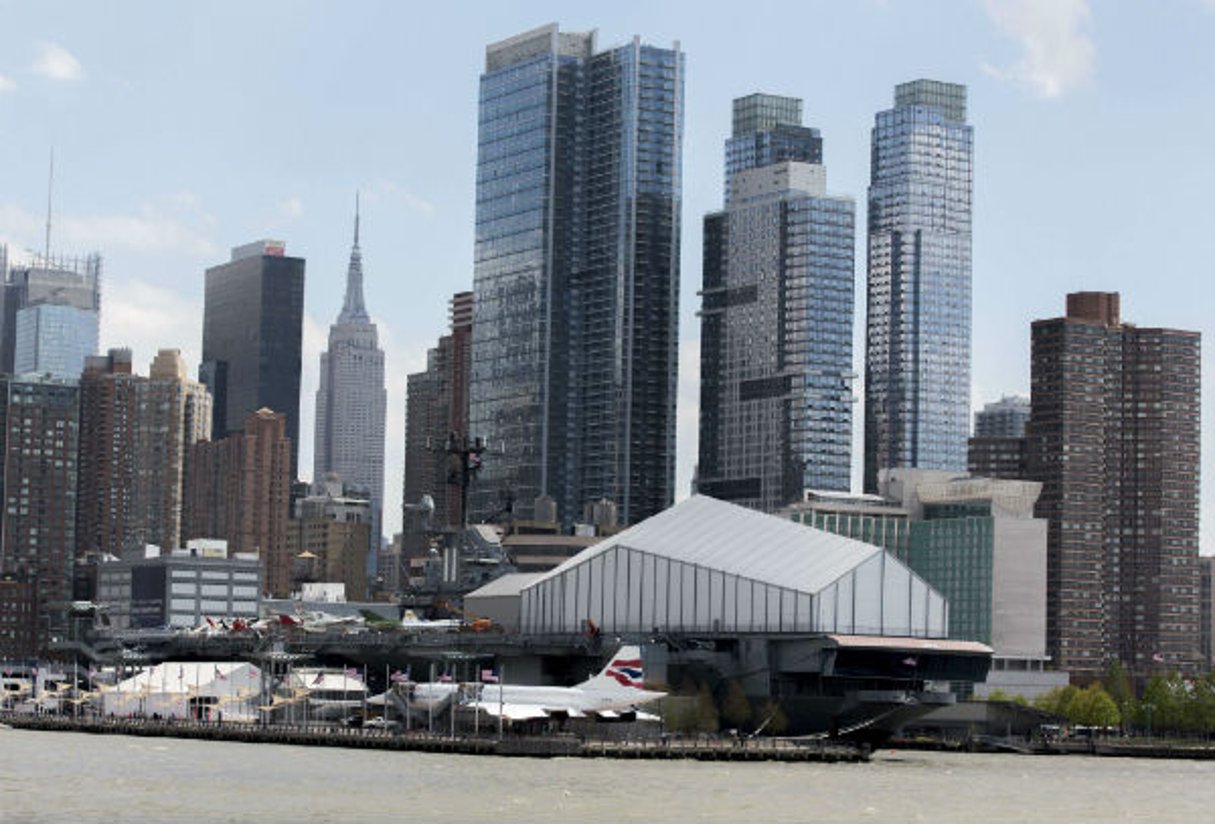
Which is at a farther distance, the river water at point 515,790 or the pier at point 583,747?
the pier at point 583,747

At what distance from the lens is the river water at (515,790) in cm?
12694

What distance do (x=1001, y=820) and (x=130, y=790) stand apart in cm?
4786

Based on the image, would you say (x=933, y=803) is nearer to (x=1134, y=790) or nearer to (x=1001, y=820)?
(x=1001, y=820)

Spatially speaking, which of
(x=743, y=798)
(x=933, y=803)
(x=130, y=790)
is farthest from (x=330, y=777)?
(x=933, y=803)

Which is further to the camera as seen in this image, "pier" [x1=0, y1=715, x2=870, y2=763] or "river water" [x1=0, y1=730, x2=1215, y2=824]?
"pier" [x1=0, y1=715, x2=870, y2=763]

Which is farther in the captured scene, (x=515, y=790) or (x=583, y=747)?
(x=583, y=747)

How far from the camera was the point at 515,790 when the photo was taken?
14388 cm

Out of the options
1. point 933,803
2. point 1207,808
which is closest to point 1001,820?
point 933,803

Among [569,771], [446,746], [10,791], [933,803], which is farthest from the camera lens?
[446,746]

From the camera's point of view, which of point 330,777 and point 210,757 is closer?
point 330,777

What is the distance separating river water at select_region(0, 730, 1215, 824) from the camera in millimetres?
126938

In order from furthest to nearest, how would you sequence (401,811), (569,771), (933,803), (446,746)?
(446,746) → (569,771) → (933,803) → (401,811)

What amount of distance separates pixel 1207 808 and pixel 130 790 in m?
64.5

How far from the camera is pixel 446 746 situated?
608 feet
